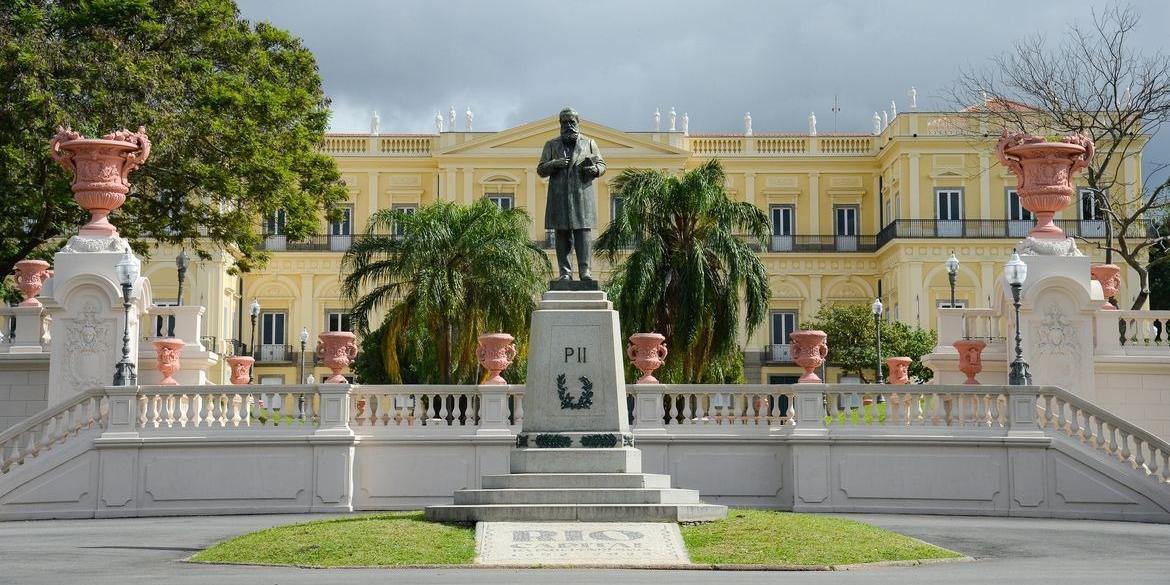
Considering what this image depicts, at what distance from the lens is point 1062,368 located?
23.2m

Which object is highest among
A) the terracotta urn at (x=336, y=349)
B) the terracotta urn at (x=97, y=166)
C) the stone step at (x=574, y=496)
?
the terracotta urn at (x=97, y=166)

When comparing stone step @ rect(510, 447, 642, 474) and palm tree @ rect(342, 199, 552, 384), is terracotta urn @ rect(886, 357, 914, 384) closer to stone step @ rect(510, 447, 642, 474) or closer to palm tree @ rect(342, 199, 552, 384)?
palm tree @ rect(342, 199, 552, 384)

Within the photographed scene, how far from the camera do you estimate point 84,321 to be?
23.0m

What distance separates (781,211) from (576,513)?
54.8 metres

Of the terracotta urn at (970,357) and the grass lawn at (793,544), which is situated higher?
the terracotta urn at (970,357)

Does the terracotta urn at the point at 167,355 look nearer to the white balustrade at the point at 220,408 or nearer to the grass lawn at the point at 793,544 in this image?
the white balustrade at the point at 220,408

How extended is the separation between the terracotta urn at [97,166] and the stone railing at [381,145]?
44104mm

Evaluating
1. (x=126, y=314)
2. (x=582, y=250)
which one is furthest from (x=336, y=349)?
(x=582, y=250)

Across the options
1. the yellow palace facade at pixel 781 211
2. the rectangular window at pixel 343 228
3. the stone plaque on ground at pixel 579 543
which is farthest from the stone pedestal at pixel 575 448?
the rectangular window at pixel 343 228

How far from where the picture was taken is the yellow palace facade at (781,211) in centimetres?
6406

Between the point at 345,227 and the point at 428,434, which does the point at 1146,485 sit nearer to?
the point at 428,434

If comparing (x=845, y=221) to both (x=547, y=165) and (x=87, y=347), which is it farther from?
(x=547, y=165)

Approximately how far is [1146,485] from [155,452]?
1433 cm

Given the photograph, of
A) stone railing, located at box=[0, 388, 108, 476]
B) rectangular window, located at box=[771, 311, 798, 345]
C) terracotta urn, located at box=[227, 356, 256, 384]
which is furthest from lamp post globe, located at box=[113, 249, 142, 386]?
rectangular window, located at box=[771, 311, 798, 345]
